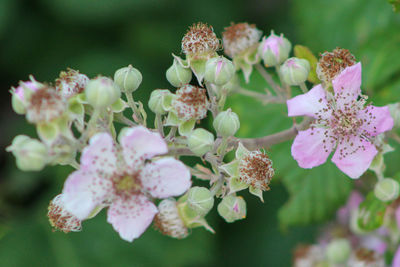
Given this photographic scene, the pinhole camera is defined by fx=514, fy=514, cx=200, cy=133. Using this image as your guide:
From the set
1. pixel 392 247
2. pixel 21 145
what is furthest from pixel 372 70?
pixel 21 145

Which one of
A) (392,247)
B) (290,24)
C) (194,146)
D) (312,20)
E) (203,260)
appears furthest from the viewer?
(290,24)

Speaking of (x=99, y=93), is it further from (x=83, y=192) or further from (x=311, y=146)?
(x=311, y=146)

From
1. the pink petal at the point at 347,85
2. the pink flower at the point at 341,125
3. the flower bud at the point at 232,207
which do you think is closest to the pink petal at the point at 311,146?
the pink flower at the point at 341,125

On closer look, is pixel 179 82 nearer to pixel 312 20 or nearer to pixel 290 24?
pixel 312 20

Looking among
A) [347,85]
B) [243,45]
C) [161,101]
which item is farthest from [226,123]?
[243,45]

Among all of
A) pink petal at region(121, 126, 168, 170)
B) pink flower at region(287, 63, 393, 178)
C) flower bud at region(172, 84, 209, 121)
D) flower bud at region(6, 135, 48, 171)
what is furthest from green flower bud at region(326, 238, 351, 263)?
flower bud at region(6, 135, 48, 171)

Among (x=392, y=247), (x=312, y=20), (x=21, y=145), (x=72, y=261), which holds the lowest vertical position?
(x=392, y=247)

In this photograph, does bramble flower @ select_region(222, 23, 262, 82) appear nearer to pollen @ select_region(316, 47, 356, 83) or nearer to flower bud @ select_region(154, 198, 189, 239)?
pollen @ select_region(316, 47, 356, 83)
